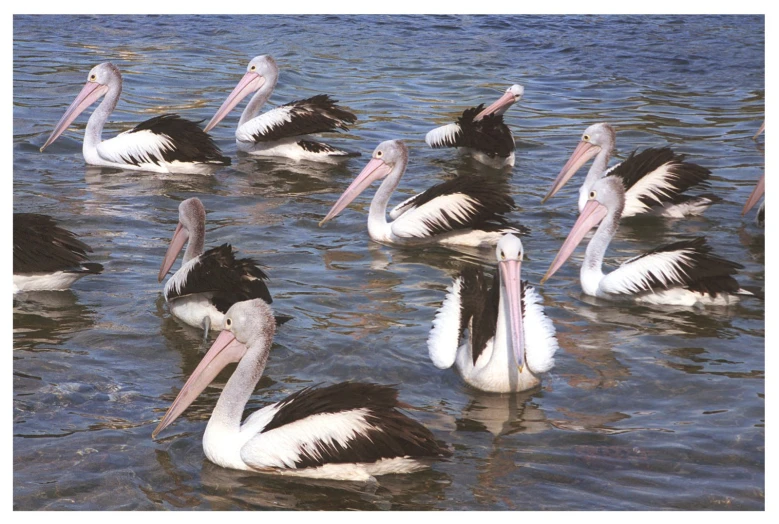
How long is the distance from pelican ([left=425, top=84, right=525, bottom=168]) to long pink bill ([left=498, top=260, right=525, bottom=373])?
4.44m

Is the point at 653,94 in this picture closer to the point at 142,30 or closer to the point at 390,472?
the point at 142,30

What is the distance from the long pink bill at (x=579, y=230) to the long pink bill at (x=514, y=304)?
4.89 feet

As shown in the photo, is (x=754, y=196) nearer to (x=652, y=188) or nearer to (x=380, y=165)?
(x=652, y=188)

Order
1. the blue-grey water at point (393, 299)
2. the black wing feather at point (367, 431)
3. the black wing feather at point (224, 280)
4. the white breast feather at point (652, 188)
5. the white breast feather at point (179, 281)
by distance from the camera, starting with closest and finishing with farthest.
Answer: the black wing feather at point (367, 431) < the blue-grey water at point (393, 299) < the black wing feather at point (224, 280) < the white breast feather at point (179, 281) < the white breast feather at point (652, 188)

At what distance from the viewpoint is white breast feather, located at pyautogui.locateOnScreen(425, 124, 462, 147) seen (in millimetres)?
9781

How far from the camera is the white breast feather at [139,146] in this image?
9125mm

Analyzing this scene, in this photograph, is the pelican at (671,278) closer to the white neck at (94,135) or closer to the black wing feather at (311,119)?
the black wing feather at (311,119)

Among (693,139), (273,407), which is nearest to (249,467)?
(273,407)

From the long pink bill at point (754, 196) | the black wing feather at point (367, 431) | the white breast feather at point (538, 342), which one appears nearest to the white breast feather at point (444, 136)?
the long pink bill at point (754, 196)

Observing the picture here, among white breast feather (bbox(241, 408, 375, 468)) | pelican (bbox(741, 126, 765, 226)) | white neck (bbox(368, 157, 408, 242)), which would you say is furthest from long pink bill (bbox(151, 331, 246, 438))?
pelican (bbox(741, 126, 765, 226))

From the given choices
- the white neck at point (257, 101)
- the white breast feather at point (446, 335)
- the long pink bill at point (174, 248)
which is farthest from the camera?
the white neck at point (257, 101)

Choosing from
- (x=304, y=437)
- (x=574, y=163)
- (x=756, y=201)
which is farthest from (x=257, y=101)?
(x=304, y=437)

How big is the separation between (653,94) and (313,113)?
485 centimetres

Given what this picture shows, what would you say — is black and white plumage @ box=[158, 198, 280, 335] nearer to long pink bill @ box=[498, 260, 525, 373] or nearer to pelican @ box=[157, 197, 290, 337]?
pelican @ box=[157, 197, 290, 337]
